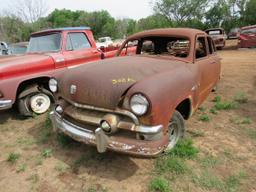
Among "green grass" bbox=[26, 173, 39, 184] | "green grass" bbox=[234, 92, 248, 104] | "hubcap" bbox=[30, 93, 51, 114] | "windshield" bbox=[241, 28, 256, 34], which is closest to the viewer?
"green grass" bbox=[26, 173, 39, 184]

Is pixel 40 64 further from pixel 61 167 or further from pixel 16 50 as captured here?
pixel 16 50

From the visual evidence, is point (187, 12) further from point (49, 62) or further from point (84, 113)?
point (84, 113)

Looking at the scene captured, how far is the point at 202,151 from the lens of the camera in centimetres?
386

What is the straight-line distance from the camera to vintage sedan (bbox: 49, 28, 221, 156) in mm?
2992

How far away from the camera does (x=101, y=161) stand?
371 centimetres

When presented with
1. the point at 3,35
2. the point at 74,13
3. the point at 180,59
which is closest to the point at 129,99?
the point at 180,59

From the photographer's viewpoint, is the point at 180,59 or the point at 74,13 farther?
the point at 74,13

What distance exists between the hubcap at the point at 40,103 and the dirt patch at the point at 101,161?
1.54 feet

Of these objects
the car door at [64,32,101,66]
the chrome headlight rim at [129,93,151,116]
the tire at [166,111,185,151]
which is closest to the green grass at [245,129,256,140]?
the tire at [166,111,185,151]

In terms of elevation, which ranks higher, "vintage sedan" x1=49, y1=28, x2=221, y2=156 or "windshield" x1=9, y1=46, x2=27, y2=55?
"windshield" x1=9, y1=46, x2=27, y2=55

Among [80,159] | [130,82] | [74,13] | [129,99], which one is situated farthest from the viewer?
[74,13]

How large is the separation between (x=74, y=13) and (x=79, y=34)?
186ft

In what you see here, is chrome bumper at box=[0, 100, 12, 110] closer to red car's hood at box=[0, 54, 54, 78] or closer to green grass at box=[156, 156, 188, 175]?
red car's hood at box=[0, 54, 54, 78]

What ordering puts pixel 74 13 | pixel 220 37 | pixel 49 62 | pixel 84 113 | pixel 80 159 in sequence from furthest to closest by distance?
pixel 74 13 < pixel 220 37 < pixel 49 62 < pixel 80 159 < pixel 84 113
